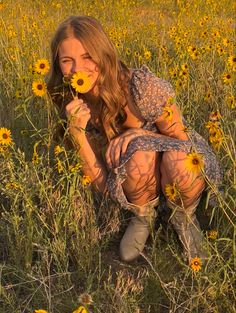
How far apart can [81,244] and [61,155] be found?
538 millimetres

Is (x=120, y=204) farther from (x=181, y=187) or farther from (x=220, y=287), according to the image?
(x=220, y=287)

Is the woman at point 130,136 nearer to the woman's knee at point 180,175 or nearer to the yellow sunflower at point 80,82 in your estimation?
the woman's knee at point 180,175

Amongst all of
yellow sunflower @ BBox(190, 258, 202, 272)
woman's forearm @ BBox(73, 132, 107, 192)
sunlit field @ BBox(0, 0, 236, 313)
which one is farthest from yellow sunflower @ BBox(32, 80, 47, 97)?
yellow sunflower @ BBox(190, 258, 202, 272)

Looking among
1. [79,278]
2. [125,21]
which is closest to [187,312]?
[79,278]

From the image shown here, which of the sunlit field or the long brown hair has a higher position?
the long brown hair

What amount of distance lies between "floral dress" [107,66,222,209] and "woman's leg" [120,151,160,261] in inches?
1.1

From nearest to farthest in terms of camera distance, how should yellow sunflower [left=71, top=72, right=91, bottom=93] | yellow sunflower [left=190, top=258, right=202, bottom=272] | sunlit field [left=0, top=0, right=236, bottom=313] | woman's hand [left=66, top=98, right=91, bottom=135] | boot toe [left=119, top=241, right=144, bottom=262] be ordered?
yellow sunflower [left=190, top=258, right=202, bottom=272], sunlit field [left=0, top=0, right=236, bottom=313], yellow sunflower [left=71, top=72, right=91, bottom=93], woman's hand [left=66, top=98, right=91, bottom=135], boot toe [left=119, top=241, right=144, bottom=262]

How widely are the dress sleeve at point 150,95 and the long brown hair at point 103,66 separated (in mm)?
79

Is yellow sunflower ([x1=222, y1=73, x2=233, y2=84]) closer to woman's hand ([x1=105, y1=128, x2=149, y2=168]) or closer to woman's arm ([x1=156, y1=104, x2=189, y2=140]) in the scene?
woman's arm ([x1=156, y1=104, x2=189, y2=140])

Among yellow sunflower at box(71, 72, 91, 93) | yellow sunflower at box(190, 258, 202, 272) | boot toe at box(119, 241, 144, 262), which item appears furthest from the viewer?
boot toe at box(119, 241, 144, 262)

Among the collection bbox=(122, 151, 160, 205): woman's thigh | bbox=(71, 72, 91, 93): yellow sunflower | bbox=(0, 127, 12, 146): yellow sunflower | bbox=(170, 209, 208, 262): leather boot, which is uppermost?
bbox=(71, 72, 91, 93): yellow sunflower

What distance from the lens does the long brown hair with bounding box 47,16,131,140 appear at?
1780mm

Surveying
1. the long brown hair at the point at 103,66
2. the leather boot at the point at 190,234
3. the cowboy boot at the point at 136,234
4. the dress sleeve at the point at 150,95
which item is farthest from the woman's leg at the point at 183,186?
the long brown hair at the point at 103,66

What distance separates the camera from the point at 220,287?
4.05ft
